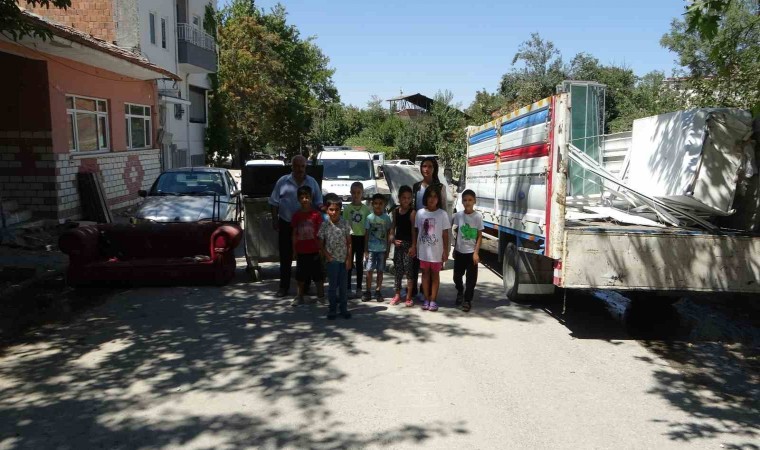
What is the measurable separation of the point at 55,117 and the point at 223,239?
705cm

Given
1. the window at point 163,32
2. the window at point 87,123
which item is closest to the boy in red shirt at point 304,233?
the window at point 87,123

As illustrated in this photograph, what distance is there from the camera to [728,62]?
332 inches

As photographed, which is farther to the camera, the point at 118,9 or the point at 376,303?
the point at 118,9

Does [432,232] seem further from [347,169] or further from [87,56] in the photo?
[87,56]

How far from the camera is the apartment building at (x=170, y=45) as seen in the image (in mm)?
20375

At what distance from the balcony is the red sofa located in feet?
Answer: 62.6

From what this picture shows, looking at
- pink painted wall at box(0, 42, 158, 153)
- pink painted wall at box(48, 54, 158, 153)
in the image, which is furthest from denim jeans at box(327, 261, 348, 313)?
pink painted wall at box(48, 54, 158, 153)

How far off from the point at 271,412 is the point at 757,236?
15.7 feet

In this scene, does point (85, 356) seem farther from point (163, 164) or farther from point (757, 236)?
point (163, 164)

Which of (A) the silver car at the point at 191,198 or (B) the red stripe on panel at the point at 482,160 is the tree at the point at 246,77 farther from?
(B) the red stripe on panel at the point at 482,160

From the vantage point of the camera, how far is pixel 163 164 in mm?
22609

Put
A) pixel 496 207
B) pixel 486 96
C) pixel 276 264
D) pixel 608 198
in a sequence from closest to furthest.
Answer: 1. pixel 608 198
2. pixel 496 207
3. pixel 276 264
4. pixel 486 96

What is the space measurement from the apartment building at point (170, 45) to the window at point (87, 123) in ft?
9.72

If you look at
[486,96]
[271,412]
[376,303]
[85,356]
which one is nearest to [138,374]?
[85,356]
